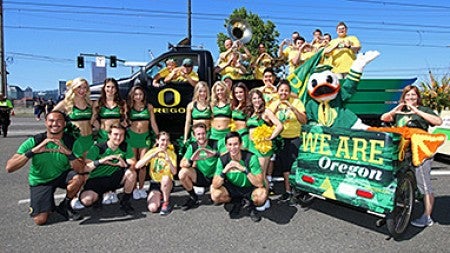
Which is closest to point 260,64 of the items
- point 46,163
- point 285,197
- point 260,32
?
point 285,197

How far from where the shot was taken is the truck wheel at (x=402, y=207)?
3.48m

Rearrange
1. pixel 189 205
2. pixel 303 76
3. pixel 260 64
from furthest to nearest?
1. pixel 260 64
2. pixel 303 76
3. pixel 189 205

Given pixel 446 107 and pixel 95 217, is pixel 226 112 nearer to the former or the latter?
pixel 95 217

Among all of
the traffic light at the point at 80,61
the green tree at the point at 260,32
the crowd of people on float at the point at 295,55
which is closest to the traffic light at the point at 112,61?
the traffic light at the point at 80,61

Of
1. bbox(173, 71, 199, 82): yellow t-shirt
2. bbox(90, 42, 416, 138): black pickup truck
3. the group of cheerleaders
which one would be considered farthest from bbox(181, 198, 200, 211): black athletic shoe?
bbox(173, 71, 199, 82): yellow t-shirt

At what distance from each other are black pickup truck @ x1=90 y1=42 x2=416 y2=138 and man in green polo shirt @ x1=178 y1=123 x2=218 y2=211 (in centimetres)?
191

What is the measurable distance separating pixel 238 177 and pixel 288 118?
1.04m

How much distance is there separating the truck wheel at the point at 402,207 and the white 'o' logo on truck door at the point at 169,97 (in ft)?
13.0

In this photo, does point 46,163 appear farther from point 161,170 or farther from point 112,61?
point 112,61

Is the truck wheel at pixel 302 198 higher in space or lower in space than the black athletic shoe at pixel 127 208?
higher

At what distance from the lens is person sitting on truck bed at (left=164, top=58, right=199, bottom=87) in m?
6.23

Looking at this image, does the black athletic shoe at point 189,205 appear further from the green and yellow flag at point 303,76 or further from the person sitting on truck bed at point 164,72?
the person sitting on truck bed at point 164,72

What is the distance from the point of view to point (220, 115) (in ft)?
15.6

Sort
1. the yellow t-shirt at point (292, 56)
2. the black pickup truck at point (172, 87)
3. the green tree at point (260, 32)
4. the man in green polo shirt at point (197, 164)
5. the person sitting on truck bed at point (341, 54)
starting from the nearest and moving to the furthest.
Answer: the man in green polo shirt at point (197, 164)
the person sitting on truck bed at point (341, 54)
the black pickup truck at point (172, 87)
the yellow t-shirt at point (292, 56)
the green tree at point (260, 32)
